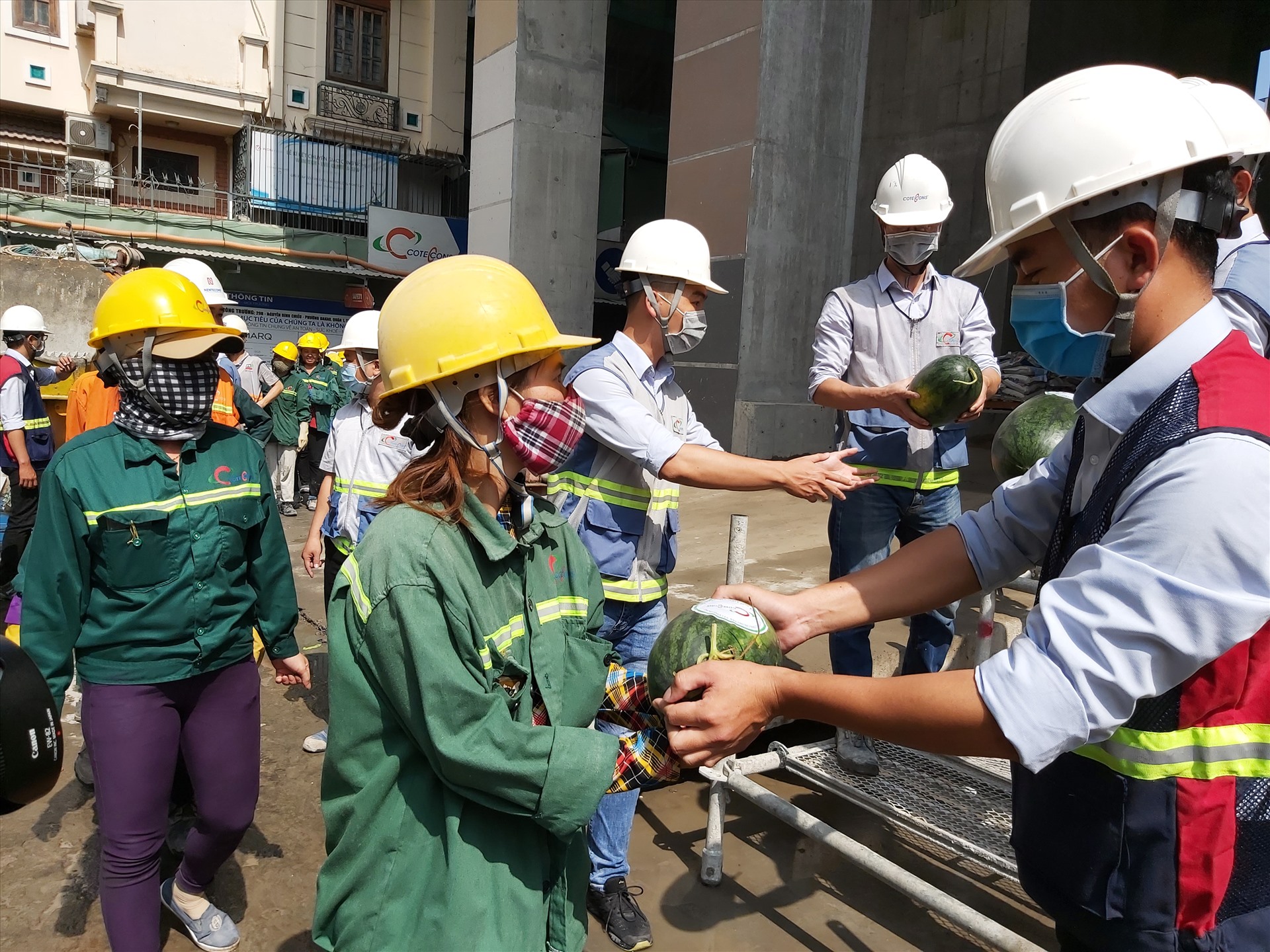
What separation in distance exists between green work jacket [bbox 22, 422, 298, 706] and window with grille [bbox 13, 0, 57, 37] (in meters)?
27.1

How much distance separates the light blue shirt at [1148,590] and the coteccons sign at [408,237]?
899 inches

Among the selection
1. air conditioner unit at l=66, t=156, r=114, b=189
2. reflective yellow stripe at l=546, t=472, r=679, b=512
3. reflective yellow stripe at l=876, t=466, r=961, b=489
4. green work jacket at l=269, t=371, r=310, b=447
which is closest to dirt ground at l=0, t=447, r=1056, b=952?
reflective yellow stripe at l=876, t=466, r=961, b=489

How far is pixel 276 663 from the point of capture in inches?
132

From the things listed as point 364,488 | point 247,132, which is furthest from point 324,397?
point 247,132

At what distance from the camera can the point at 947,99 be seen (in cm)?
1498

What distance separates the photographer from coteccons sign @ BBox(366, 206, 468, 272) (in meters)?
22.9

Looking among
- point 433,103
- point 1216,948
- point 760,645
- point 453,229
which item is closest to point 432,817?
point 760,645

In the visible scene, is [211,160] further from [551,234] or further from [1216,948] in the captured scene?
[1216,948]

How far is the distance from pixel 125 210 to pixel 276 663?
23.2m

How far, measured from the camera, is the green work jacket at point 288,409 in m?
11.4

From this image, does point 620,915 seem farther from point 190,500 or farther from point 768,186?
point 768,186

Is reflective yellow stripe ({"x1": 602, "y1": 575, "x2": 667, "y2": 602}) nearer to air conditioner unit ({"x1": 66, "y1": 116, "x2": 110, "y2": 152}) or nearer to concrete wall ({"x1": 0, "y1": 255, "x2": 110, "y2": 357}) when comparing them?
concrete wall ({"x1": 0, "y1": 255, "x2": 110, "y2": 357})

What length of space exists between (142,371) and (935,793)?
3.59m

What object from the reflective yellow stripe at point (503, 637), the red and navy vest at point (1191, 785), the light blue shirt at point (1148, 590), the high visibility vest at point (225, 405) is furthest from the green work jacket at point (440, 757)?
the high visibility vest at point (225, 405)
